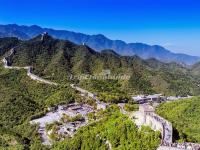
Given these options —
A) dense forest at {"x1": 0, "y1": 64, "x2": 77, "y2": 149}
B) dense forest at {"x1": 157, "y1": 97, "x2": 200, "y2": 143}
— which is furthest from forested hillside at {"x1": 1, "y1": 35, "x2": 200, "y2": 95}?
dense forest at {"x1": 157, "y1": 97, "x2": 200, "y2": 143}

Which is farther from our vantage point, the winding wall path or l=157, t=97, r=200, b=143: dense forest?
the winding wall path

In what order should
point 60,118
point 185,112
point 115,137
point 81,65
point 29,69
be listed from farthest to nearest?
point 81,65 < point 29,69 < point 185,112 < point 60,118 < point 115,137

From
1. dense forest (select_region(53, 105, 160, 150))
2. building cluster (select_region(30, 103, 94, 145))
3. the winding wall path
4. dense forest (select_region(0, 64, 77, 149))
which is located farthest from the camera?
the winding wall path

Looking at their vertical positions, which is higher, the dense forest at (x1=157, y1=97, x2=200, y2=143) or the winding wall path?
the winding wall path

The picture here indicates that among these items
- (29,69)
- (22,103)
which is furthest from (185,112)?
(29,69)

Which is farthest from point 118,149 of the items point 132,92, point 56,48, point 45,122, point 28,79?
point 56,48

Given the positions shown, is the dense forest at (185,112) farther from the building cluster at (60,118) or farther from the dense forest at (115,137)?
the dense forest at (115,137)

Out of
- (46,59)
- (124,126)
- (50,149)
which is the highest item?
(46,59)

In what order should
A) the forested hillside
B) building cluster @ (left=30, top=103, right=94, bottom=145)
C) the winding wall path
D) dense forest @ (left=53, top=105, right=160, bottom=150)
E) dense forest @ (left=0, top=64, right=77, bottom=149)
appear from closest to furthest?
dense forest @ (left=53, top=105, right=160, bottom=150)
dense forest @ (left=0, top=64, right=77, bottom=149)
building cluster @ (left=30, top=103, right=94, bottom=145)
the winding wall path
the forested hillside

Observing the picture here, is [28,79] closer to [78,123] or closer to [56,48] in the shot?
[78,123]

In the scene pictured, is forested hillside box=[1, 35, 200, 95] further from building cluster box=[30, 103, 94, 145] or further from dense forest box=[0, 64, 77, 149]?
building cluster box=[30, 103, 94, 145]

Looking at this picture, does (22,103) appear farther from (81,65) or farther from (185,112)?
(81,65)
